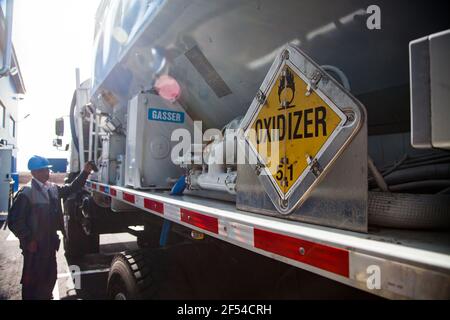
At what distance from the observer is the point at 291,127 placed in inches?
47.9

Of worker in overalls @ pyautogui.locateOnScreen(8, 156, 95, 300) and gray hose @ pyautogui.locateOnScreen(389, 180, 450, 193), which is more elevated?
gray hose @ pyautogui.locateOnScreen(389, 180, 450, 193)

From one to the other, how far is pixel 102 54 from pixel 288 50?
3284mm

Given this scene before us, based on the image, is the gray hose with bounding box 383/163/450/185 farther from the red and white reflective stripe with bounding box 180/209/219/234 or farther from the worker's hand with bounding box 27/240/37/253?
the worker's hand with bounding box 27/240/37/253

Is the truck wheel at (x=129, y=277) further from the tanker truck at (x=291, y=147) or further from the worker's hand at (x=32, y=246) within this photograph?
the worker's hand at (x=32, y=246)

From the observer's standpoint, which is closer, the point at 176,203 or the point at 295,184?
the point at 295,184

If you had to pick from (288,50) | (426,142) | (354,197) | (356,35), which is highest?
(356,35)

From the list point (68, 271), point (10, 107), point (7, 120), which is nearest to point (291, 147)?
point (68, 271)

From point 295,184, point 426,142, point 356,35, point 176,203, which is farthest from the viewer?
point 176,203

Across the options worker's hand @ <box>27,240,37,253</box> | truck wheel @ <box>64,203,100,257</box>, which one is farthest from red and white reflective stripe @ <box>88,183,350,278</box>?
truck wheel @ <box>64,203,100,257</box>

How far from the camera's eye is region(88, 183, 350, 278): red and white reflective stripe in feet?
2.77

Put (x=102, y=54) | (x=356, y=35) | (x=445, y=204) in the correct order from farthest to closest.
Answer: (x=102, y=54) → (x=356, y=35) → (x=445, y=204)

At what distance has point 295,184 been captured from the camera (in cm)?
116

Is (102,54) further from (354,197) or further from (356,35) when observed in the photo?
(354,197)
